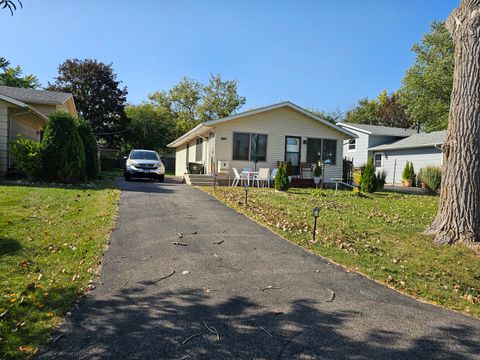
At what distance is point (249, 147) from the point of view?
17141 mm

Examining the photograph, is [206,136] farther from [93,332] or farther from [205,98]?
[205,98]

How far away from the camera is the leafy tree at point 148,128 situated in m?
38.4

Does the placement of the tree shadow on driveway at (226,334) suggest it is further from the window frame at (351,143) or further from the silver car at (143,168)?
the window frame at (351,143)

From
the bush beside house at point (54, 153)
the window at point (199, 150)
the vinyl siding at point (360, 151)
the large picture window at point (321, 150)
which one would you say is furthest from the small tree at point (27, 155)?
the vinyl siding at point (360, 151)

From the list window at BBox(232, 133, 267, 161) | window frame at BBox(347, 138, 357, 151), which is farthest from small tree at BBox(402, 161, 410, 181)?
window at BBox(232, 133, 267, 161)

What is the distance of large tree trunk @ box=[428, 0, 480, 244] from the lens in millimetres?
6539

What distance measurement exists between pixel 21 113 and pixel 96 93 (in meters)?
23.4

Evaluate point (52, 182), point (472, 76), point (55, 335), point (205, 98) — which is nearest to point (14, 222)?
point (55, 335)

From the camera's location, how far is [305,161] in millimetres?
18109

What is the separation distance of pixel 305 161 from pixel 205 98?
28.0 m

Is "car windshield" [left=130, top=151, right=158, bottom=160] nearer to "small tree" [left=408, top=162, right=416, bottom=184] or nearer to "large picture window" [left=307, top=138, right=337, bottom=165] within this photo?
"large picture window" [left=307, top=138, right=337, bottom=165]

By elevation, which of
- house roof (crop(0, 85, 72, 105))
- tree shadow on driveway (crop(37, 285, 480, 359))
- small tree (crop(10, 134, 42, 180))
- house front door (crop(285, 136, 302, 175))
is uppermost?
house roof (crop(0, 85, 72, 105))

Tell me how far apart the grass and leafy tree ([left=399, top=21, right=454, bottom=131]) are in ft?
82.9

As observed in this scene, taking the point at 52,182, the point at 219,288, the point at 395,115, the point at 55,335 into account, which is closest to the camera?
the point at 55,335
